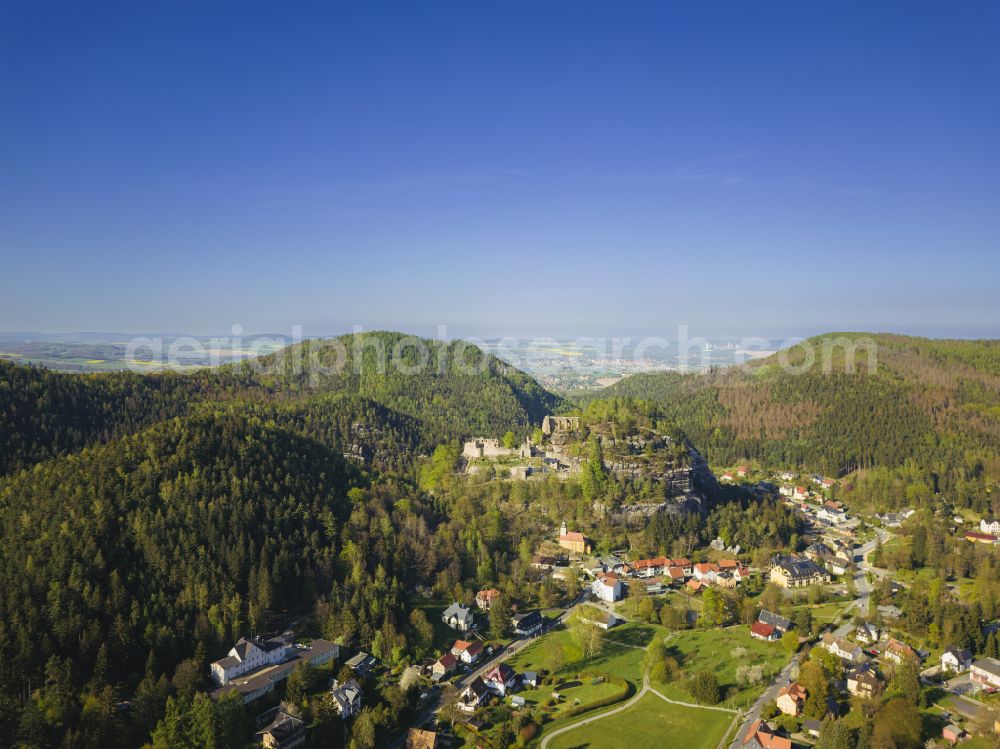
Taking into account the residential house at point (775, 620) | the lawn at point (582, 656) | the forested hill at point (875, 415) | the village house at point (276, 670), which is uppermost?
the forested hill at point (875, 415)

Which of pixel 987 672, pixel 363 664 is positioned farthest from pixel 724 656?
pixel 363 664

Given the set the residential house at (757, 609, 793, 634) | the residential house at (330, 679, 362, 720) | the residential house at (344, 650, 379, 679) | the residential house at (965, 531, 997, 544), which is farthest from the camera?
the residential house at (965, 531, 997, 544)

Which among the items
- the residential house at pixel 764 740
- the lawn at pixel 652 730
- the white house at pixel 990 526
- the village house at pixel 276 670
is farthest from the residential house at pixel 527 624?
the white house at pixel 990 526

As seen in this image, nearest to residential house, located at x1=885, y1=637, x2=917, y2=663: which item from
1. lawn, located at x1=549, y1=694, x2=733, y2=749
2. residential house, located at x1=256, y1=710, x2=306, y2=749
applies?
lawn, located at x1=549, y1=694, x2=733, y2=749

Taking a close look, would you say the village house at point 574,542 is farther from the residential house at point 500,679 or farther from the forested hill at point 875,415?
the forested hill at point 875,415


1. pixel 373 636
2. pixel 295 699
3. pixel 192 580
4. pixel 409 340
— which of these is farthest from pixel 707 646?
pixel 409 340

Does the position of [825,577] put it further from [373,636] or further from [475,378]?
[475,378]

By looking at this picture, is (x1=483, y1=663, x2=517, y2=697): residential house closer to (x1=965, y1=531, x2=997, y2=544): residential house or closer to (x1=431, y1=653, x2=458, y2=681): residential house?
(x1=431, y1=653, x2=458, y2=681): residential house
